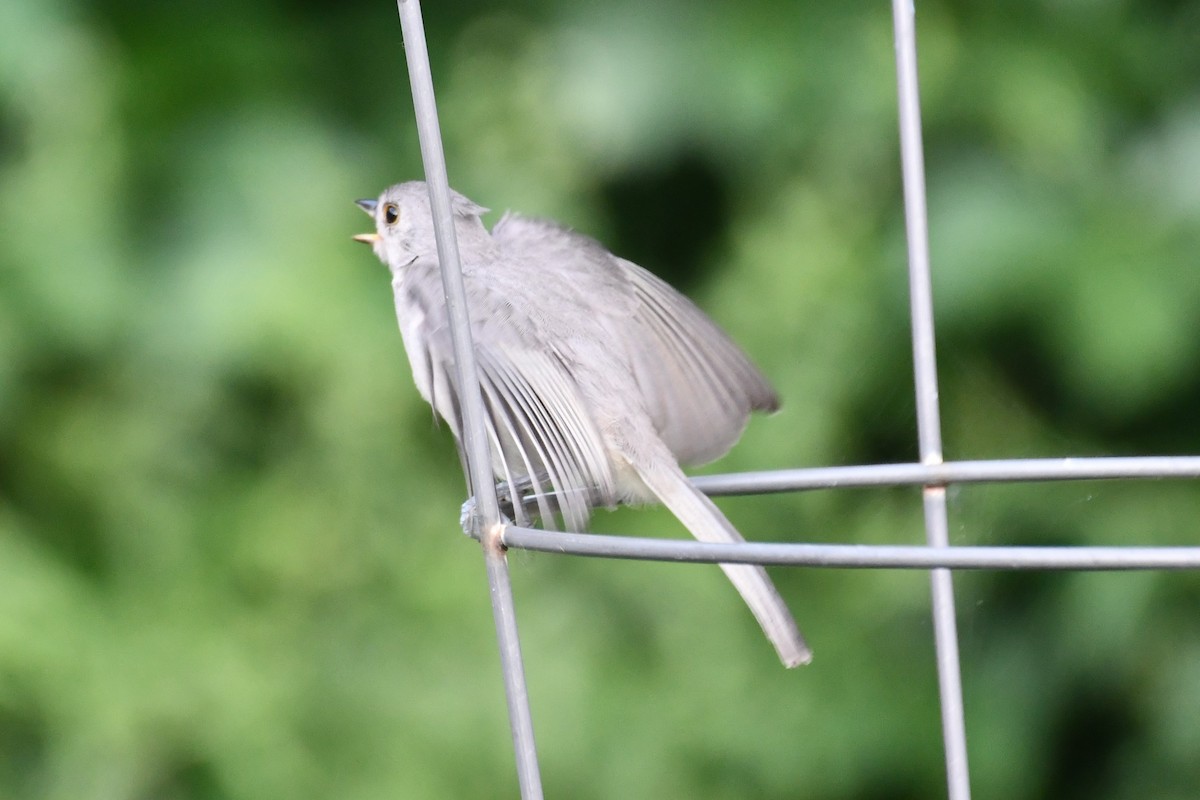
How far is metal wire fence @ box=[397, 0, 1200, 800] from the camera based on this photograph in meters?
0.71

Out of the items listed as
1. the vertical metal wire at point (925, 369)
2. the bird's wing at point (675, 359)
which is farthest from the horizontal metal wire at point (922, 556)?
the bird's wing at point (675, 359)

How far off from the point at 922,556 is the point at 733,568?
0.47 metres

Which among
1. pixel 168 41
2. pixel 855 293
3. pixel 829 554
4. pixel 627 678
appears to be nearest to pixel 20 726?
pixel 627 678

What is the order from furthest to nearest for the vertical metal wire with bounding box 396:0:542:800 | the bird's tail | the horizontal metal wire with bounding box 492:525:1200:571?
the bird's tail → the vertical metal wire with bounding box 396:0:542:800 → the horizontal metal wire with bounding box 492:525:1200:571

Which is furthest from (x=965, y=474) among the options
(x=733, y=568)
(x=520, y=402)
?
(x=520, y=402)

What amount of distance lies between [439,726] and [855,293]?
2.63ft

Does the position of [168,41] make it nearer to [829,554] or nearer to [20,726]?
[20,726]

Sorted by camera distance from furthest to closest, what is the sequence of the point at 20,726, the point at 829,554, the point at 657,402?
1. the point at 20,726
2. the point at 657,402
3. the point at 829,554

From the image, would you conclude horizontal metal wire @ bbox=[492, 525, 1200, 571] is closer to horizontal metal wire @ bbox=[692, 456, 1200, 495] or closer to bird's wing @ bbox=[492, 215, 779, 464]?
horizontal metal wire @ bbox=[692, 456, 1200, 495]

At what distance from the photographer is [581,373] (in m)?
1.22

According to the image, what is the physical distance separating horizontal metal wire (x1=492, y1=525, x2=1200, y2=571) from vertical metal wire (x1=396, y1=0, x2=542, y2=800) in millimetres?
147

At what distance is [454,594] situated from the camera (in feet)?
6.22

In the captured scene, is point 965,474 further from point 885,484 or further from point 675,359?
point 675,359

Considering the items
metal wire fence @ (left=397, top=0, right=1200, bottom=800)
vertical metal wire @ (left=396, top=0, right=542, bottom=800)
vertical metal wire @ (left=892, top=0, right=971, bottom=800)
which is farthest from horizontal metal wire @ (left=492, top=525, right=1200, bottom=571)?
vertical metal wire @ (left=892, top=0, right=971, bottom=800)
